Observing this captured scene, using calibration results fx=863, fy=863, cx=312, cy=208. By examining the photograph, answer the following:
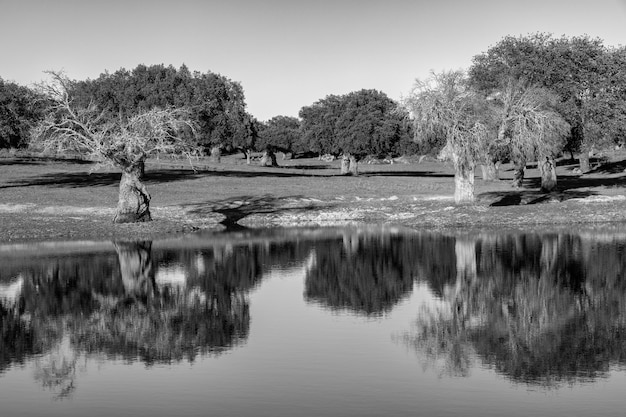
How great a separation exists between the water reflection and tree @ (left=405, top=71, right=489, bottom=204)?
454 inches

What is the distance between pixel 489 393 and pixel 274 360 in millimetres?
5645

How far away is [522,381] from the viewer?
1852cm

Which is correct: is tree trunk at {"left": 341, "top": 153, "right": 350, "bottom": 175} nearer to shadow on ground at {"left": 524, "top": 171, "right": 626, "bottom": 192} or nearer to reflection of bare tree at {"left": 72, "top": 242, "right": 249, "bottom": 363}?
shadow on ground at {"left": 524, "top": 171, "right": 626, "bottom": 192}

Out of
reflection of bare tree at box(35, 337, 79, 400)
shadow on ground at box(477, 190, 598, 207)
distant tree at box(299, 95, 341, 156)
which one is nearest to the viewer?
reflection of bare tree at box(35, 337, 79, 400)

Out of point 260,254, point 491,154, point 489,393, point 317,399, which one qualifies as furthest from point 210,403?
point 491,154

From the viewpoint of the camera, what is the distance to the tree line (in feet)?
182

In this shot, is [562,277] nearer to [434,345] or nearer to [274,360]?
[434,345]

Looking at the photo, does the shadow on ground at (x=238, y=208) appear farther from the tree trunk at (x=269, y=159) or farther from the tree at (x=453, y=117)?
the tree trunk at (x=269, y=159)

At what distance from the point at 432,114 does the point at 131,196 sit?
21.2 metres

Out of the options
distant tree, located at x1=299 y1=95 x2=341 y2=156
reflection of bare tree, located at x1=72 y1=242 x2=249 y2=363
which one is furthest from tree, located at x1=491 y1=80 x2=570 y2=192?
distant tree, located at x1=299 y1=95 x2=341 y2=156

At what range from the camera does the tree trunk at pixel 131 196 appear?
54.5 metres

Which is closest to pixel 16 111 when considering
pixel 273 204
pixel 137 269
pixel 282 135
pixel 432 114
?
pixel 273 204

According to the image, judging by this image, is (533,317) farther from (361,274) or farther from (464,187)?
(464,187)

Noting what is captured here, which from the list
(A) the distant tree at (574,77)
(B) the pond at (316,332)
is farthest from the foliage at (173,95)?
(B) the pond at (316,332)
